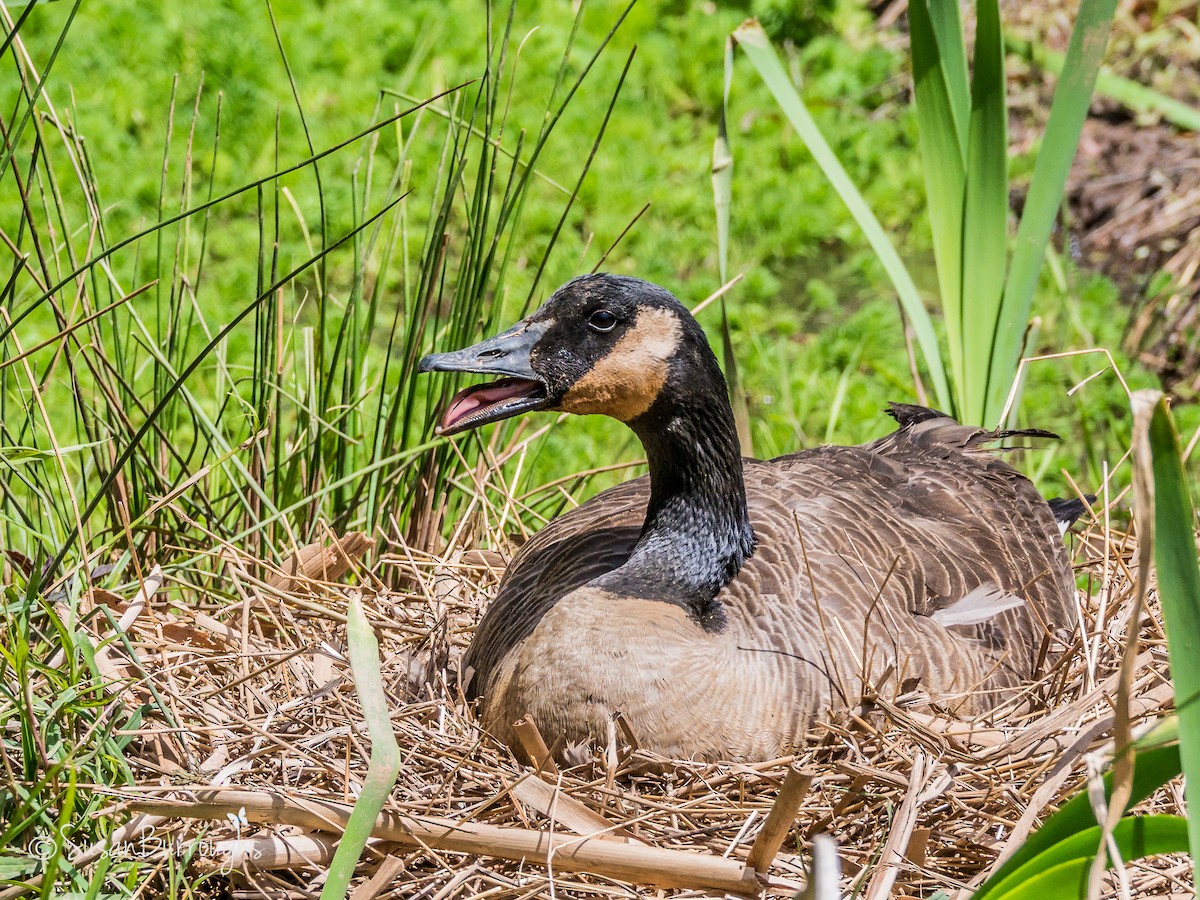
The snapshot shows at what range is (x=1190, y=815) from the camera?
1.81 meters

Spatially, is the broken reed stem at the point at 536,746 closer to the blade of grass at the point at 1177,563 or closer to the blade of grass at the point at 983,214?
the blade of grass at the point at 1177,563

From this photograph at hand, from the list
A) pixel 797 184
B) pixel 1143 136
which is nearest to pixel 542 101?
pixel 797 184

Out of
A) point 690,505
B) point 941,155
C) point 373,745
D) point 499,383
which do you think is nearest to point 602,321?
point 499,383

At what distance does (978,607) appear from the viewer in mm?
3494

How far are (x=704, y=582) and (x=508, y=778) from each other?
719mm

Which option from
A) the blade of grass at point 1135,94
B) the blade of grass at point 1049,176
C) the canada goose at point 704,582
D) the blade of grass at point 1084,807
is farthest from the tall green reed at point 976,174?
the blade of grass at point 1135,94

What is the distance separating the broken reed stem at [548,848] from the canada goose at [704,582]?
0.40 metres

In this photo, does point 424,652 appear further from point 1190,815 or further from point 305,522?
point 1190,815

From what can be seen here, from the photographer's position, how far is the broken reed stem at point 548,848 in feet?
8.34

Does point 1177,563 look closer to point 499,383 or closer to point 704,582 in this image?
point 704,582

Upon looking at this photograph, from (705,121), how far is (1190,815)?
269 inches

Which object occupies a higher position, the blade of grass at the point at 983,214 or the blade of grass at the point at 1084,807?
Answer: the blade of grass at the point at 983,214

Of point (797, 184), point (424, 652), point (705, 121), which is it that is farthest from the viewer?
point (705, 121)

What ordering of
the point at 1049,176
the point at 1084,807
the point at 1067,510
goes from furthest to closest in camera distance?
the point at 1067,510 < the point at 1049,176 < the point at 1084,807
